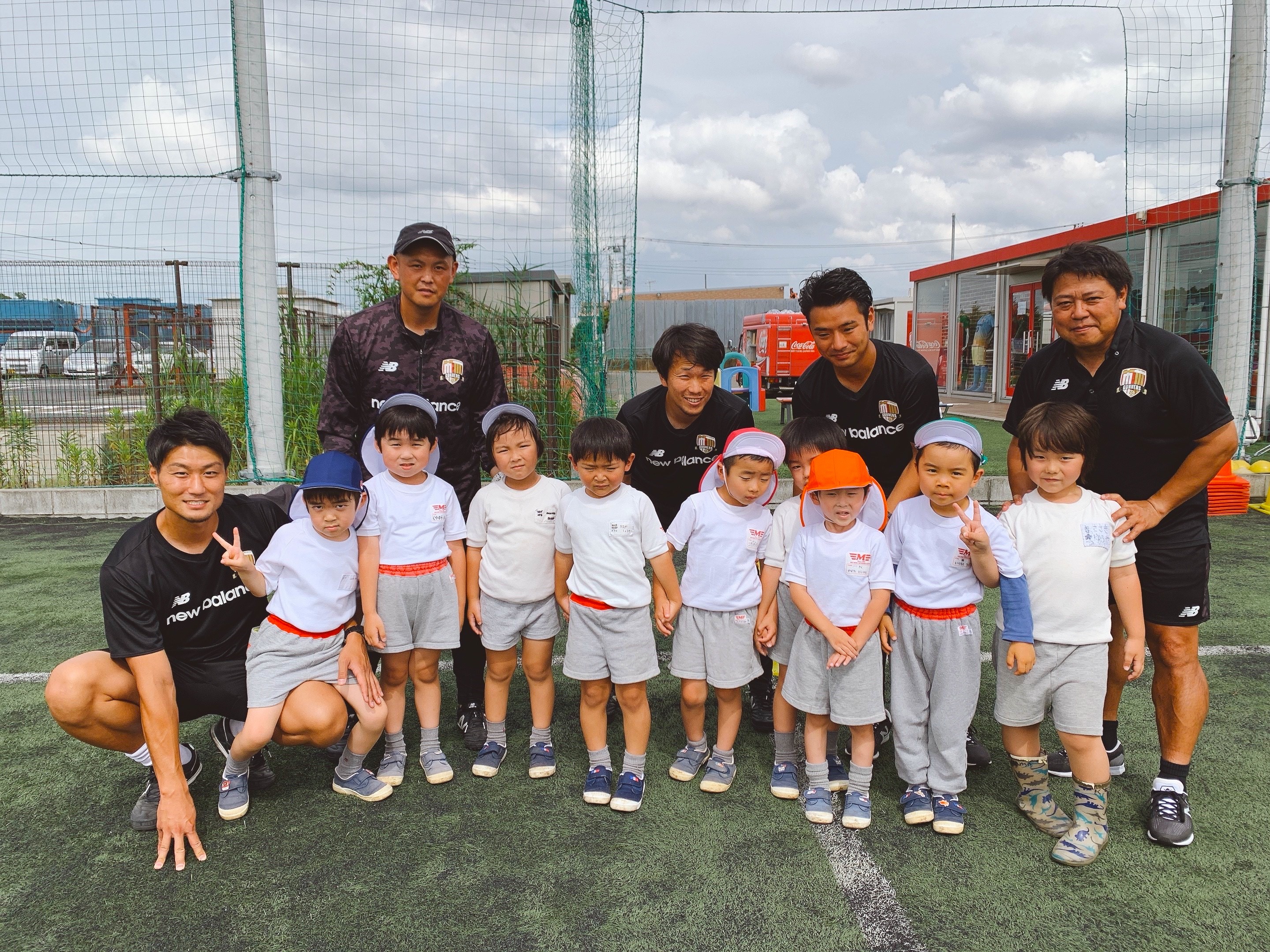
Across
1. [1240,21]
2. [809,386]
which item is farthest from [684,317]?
[809,386]

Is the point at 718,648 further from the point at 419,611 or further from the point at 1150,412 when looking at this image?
the point at 1150,412

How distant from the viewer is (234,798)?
283 centimetres

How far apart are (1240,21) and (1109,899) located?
7790 millimetres

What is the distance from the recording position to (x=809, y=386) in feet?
11.3

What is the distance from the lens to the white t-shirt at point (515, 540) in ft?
10.2

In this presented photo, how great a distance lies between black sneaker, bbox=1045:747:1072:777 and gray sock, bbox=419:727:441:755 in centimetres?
227

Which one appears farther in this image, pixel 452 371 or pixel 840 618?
pixel 452 371

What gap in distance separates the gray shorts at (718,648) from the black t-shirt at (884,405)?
84 cm

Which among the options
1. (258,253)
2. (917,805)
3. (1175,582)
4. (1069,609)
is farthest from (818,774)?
(258,253)

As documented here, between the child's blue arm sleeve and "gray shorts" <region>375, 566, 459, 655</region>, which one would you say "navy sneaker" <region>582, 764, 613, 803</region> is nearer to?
"gray shorts" <region>375, 566, 459, 655</region>

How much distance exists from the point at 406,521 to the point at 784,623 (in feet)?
4.72

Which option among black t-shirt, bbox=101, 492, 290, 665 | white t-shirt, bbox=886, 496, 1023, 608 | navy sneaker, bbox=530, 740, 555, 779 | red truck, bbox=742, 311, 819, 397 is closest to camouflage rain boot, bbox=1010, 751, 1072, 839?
white t-shirt, bbox=886, 496, 1023, 608

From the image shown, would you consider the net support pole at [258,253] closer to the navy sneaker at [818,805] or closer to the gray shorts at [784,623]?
the gray shorts at [784,623]

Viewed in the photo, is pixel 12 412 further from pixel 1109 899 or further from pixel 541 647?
pixel 1109 899
